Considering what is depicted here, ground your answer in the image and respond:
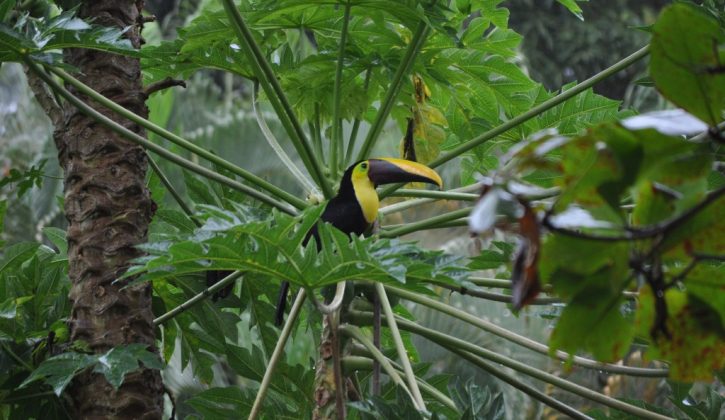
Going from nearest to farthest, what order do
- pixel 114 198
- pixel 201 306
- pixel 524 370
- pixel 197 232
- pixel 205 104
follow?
pixel 197 232, pixel 524 370, pixel 114 198, pixel 201 306, pixel 205 104

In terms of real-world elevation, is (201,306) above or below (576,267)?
below

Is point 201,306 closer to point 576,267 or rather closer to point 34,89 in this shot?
point 34,89

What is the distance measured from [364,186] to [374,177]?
A: 3 cm

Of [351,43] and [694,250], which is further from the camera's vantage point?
[351,43]

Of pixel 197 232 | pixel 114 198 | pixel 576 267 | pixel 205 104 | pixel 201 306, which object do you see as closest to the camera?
pixel 576 267

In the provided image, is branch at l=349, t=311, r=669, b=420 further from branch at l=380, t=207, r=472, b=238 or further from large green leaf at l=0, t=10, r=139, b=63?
large green leaf at l=0, t=10, r=139, b=63

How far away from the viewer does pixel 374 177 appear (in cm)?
196

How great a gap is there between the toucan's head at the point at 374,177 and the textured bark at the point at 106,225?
1.41 ft

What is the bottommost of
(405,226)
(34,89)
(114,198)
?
(405,226)

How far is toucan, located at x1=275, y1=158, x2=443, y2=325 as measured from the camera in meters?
1.90

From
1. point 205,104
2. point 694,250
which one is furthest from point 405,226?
point 205,104

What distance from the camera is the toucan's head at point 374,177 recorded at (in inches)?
75.0

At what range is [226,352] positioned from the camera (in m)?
1.90

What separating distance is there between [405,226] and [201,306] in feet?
1.46
